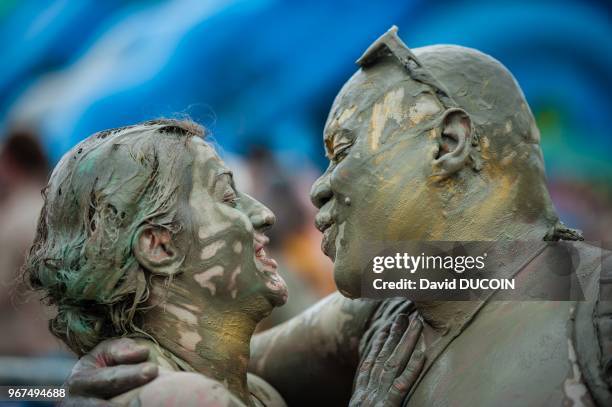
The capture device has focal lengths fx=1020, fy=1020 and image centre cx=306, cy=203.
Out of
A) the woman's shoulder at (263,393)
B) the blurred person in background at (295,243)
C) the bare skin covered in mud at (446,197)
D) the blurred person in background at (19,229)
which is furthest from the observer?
the blurred person in background at (295,243)

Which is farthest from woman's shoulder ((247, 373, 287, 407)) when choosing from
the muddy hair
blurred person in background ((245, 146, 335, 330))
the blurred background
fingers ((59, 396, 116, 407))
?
the blurred background

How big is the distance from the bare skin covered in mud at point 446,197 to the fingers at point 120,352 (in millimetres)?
87

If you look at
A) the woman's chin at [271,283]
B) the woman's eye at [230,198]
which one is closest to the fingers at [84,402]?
the woman's chin at [271,283]

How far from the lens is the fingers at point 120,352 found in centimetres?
306

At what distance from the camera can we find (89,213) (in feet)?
10.6

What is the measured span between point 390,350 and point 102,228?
1.04 metres

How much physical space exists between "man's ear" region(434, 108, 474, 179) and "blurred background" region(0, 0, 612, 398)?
15.4 feet

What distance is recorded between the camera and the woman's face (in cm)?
329

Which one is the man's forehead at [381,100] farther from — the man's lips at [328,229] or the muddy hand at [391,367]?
the muddy hand at [391,367]

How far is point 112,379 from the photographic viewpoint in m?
2.99

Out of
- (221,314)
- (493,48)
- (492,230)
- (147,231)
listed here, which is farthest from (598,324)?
(493,48)

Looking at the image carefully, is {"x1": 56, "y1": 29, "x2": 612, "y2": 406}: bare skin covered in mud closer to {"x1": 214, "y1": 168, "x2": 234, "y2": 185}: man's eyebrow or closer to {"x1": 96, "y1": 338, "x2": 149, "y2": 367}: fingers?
{"x1": 96, "y1": 338, "x2": 149, "y2": 367}: fingers

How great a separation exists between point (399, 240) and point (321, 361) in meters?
0.80

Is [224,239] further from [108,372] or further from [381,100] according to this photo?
[381,100]
